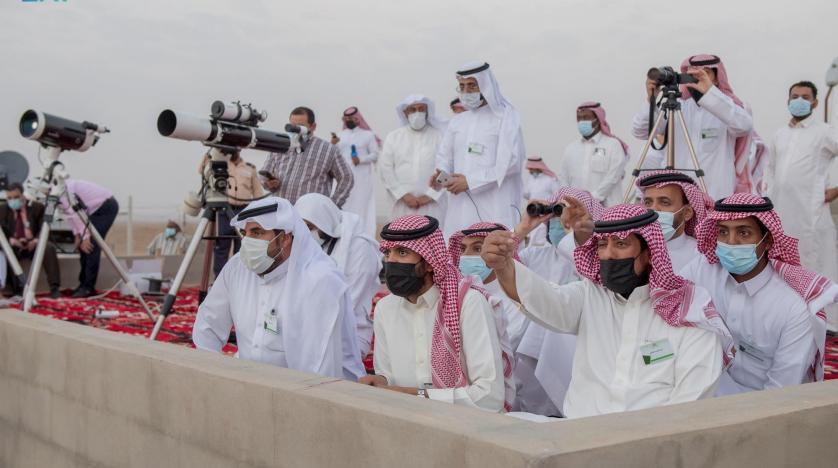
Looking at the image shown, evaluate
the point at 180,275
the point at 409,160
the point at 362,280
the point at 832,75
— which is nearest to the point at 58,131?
the point at 180,275

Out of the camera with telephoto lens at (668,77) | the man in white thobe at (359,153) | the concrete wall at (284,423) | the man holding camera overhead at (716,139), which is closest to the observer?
the concrete wall at (284,423)

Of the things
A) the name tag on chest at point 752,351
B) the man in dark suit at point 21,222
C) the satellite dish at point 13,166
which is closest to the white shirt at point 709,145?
the name tag on chest at point 752,351

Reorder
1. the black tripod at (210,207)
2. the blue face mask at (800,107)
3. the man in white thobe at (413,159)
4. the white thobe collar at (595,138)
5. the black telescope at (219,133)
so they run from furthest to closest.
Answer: the white thobe collar at (595,138) → the man in white thobe at (413,159) → the blue face mask at (800,107) → the black tripod at (210,207) → the black telescope at (219,133)

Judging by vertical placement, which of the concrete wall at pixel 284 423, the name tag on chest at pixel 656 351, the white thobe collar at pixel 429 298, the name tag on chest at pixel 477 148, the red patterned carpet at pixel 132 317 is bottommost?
the red patterned carpet at pixel 132 317

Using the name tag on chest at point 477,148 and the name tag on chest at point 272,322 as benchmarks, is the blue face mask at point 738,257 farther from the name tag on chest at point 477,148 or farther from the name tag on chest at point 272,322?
the name tag on chest at point 477,148

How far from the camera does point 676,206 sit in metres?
3.72

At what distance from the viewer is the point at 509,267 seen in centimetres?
270

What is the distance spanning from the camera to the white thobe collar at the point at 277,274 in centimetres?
365

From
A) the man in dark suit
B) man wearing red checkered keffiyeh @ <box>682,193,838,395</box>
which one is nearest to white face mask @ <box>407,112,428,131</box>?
the man in dark suit

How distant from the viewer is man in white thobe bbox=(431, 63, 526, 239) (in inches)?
236

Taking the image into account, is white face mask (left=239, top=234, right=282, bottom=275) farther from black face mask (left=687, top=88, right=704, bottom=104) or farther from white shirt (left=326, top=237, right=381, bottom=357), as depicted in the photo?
black face mask (left=687, top=88, right=704, bottom=104)

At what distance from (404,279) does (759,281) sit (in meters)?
1.19

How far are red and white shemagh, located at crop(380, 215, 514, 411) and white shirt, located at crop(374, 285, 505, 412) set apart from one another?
3 centimetres

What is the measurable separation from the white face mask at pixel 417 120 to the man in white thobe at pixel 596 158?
134 centimetres
